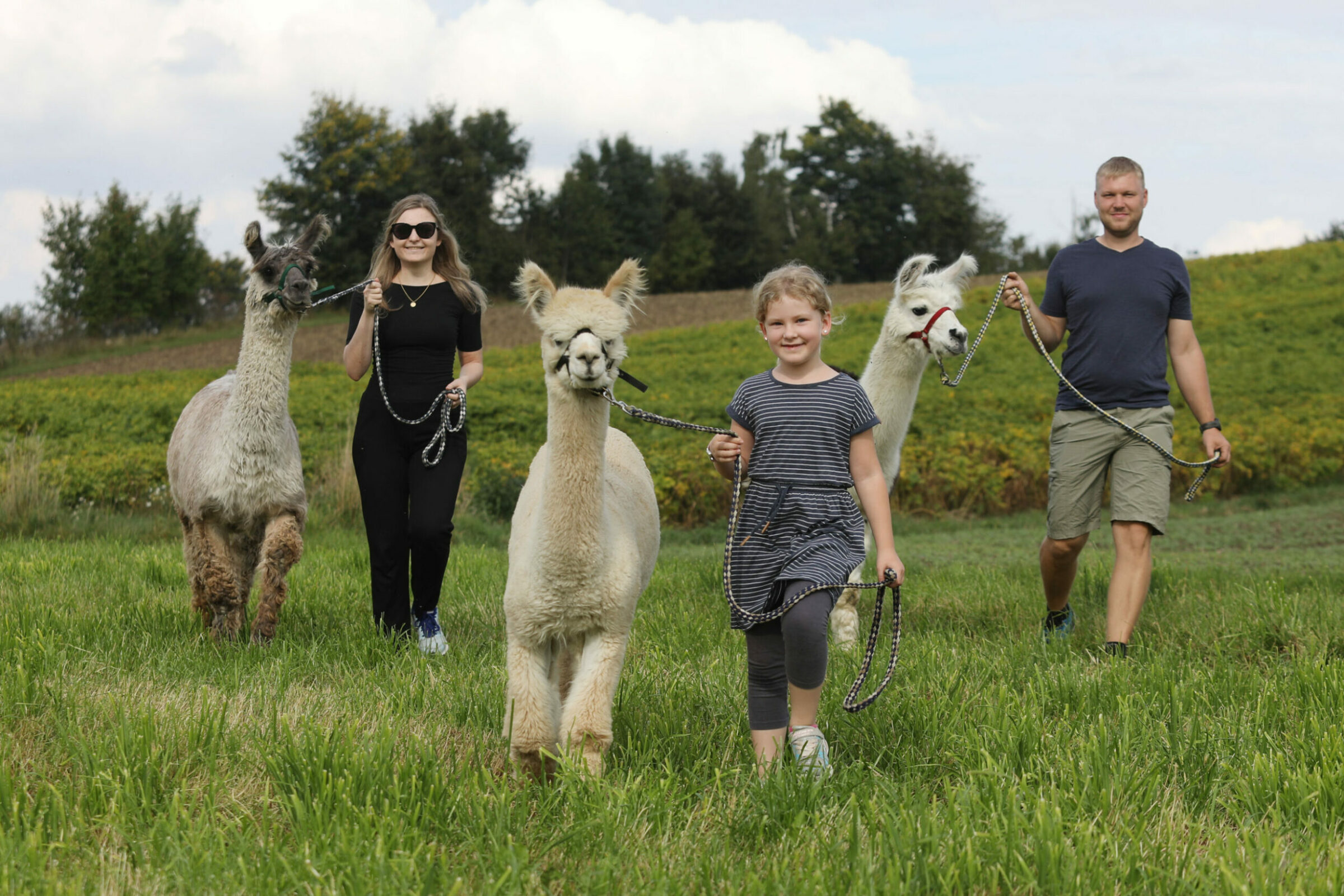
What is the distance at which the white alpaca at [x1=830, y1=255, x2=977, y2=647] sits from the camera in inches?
243

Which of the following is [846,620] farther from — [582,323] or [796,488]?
[582,323]

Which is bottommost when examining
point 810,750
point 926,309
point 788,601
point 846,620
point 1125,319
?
point 846,620

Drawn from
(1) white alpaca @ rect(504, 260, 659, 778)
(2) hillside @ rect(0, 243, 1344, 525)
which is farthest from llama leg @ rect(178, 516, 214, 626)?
(2) hillside @ rect(0, 243, 1344, 525)

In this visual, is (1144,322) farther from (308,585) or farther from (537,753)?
(308,585)

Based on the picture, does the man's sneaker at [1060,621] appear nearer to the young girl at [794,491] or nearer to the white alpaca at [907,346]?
the white alpaca at [907,346]

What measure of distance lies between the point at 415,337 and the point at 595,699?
271 cm

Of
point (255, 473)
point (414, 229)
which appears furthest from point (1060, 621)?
point (255, 473)

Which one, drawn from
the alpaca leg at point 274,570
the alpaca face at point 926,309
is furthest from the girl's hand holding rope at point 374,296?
the alpaca face at point 926,309

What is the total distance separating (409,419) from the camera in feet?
17.5

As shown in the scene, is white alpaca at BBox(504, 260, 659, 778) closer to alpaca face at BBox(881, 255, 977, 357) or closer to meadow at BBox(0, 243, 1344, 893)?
meadow at BBox(0, 243, 1344, 893)

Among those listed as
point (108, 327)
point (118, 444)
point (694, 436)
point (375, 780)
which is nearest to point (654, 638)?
point (375, 780)

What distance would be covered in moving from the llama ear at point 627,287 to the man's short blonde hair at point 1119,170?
9.68ft

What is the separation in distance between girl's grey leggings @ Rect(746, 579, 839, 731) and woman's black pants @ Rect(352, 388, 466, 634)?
2362mm

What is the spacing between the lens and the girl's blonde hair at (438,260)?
209 inches
